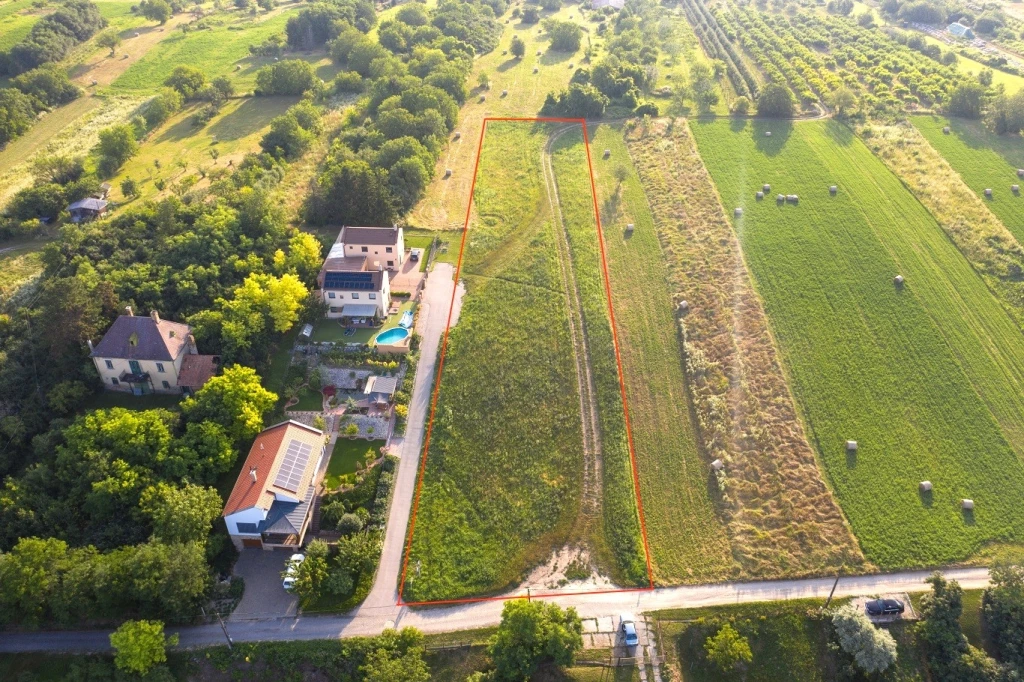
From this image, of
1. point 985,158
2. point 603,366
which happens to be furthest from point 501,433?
point 985,158

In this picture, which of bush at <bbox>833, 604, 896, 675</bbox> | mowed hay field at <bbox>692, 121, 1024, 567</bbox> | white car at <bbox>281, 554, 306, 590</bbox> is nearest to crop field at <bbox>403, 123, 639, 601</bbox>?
white car at <bbox>281, 554, 306, 590</bbox>

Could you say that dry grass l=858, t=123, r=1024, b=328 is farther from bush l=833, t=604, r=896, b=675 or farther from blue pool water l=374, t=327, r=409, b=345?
blue pool water l=374, t=327, r=409, b=345

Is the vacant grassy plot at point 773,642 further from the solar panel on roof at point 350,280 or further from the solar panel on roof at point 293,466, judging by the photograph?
the solar panel on roof at point 350,280

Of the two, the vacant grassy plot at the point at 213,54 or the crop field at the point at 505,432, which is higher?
the vacant grassy plot at the point at 213,54

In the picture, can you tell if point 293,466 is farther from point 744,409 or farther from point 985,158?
point 985,158

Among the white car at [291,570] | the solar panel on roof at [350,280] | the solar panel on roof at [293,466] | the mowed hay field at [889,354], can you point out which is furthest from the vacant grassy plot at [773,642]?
the solar panel on roof at [350,280]
